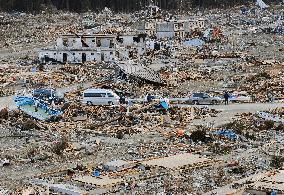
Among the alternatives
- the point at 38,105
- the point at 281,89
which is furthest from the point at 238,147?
the point at 281,89

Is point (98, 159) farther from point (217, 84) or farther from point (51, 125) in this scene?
point (217, 84)

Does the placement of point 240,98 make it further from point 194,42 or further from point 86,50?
point 194,42

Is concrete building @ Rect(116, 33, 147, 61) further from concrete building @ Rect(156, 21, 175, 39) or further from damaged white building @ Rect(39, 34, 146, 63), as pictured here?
concrete building @ Rect(156, 21, 175, 39)

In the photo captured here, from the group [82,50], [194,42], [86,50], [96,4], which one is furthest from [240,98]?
[96,4]

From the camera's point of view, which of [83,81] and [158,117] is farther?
[83,81]

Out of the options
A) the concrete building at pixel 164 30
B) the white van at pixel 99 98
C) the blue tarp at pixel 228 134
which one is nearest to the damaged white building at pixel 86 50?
the concrete building at pixel 164 30

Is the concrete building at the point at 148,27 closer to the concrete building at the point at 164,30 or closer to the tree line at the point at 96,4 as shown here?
the concrete building at the point at 164,30

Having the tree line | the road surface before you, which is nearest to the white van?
the road surface
